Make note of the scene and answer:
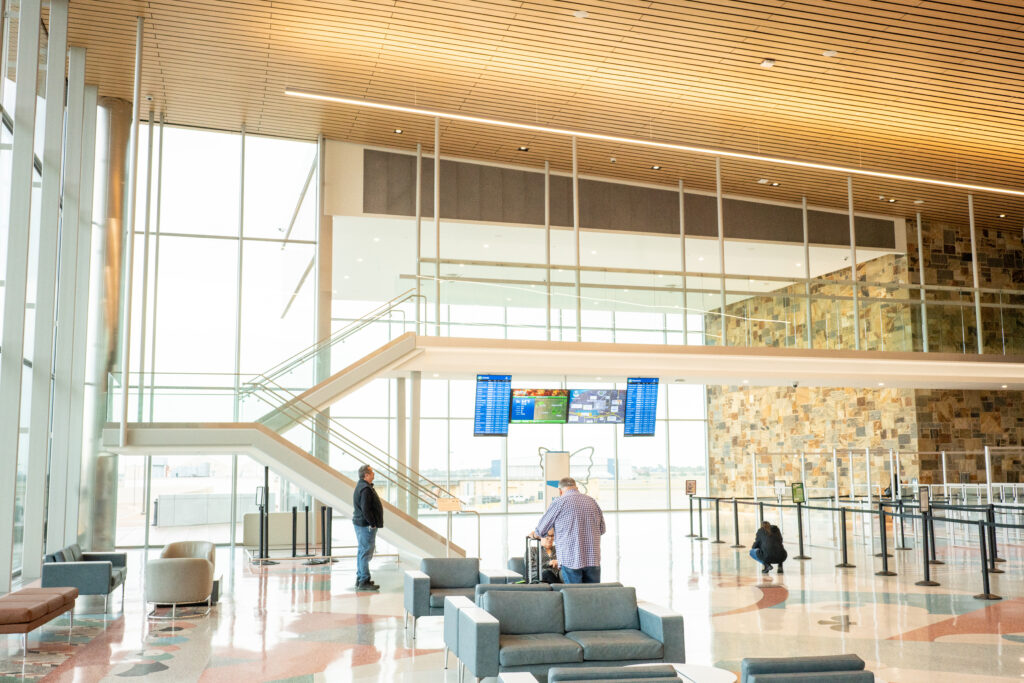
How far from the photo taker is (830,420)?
21438 millimetres

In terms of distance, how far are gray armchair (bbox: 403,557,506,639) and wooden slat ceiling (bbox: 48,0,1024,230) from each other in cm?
641

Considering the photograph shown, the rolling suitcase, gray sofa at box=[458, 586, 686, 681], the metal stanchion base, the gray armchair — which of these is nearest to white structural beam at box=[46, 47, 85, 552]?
the gray armchair

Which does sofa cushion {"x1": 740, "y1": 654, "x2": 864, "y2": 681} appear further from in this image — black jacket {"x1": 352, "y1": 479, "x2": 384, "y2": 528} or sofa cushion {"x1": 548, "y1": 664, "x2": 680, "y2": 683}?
black jacket {"x1": 352, "y1": 479, "x2": 384, "y2": 528}

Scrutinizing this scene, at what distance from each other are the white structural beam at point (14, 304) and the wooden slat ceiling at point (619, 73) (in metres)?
2.43

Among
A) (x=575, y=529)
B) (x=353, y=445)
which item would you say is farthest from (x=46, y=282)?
(x=575, y=529)

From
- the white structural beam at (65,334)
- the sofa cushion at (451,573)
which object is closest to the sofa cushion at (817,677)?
the sofa cushion at (451,573)

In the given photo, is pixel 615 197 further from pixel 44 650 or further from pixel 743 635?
pixel 44 650

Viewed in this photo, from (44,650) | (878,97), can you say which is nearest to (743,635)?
(44,650)

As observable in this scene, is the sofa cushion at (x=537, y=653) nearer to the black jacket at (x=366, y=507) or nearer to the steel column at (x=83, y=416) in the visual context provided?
the black jacket at (x=366, y=507)

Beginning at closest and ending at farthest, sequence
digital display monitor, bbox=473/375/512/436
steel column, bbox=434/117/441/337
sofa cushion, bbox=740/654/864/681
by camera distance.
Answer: sofa cushion, bbox=740/654/864/681
steel column, bbox=434/117/441/337
digital display monitor, bbox=473/375/512/436

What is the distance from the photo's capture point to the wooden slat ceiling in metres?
10.6

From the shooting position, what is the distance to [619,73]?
40.4 feet

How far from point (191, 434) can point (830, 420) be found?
1547 centimetres

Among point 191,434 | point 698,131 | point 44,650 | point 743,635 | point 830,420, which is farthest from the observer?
point 830,420
